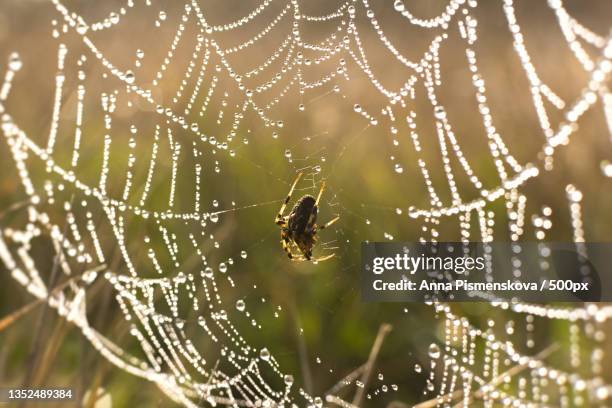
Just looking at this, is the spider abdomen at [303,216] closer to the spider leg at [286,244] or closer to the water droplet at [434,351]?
the spider leg at [286,244]

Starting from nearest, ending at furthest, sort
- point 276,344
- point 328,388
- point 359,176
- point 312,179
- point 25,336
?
point 25,336, point 328,388, point 276,344, point 312,179, point 359,176

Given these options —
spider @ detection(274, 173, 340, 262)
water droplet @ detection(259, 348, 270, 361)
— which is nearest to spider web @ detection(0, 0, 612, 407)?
water droplet @ detection(259, 348, 270, 361)

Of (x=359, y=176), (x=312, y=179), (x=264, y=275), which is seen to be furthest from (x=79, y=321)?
(x=359, y=176)

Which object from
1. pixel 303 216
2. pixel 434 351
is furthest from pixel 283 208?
pixel 434 351

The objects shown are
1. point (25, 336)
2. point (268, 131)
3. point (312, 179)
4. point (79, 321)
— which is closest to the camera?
point (79, 321)

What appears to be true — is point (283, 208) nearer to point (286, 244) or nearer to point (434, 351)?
Result: point (286, 244)

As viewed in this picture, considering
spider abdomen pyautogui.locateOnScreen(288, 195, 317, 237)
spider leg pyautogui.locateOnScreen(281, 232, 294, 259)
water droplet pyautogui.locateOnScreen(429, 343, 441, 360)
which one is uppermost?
spider abdomen pyautogui.locateOnScreen(288, 195, 317, 237)

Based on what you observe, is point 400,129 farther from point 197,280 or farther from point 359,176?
point 197,280

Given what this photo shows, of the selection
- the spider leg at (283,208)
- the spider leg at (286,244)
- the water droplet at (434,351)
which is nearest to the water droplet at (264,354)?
the spider leg at (286,244)

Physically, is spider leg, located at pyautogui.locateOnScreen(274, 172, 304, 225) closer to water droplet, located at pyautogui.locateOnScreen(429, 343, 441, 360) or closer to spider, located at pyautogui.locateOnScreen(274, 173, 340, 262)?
spider, located at pyautogui.locateOnScreen(274, 173, 340, 262)
